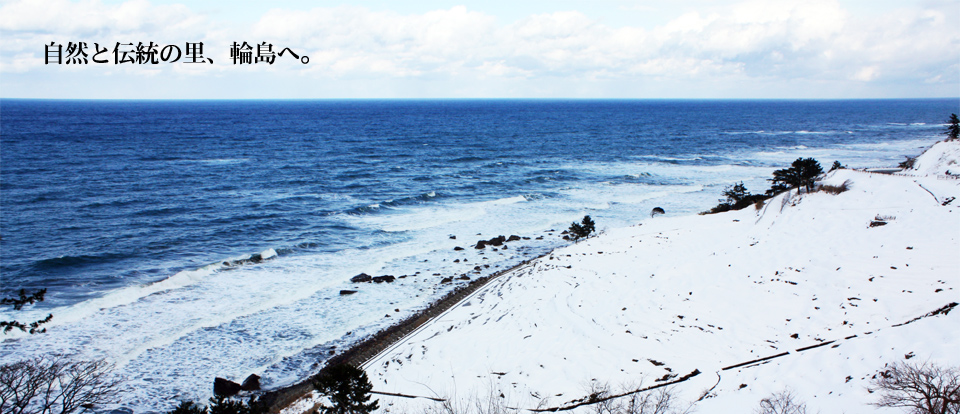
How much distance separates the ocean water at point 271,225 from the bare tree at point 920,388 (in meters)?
17.5

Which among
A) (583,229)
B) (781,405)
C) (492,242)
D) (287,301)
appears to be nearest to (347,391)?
(781,405)

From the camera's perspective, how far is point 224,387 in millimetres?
17297

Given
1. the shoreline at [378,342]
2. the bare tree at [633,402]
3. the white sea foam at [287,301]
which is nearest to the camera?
the bare tree at [633,402]

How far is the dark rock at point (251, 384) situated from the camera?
17609mm

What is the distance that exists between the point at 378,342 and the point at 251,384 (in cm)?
502

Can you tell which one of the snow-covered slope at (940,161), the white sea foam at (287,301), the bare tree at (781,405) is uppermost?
the snow-covered slope at (940,161)

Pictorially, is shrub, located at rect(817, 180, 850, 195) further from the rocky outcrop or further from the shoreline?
the rocky outcrop

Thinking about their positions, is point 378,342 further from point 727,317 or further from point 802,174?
point 802,174

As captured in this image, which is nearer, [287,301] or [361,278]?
[287,301]

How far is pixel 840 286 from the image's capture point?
17.0 m

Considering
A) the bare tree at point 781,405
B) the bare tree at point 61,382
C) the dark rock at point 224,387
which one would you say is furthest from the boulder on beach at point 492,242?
the bare tree at point 781,405

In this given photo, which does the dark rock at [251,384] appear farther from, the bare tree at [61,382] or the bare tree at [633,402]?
the bare tree at [633,402]

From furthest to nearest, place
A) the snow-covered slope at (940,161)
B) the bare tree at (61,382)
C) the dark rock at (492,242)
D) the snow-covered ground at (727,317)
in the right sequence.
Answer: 1. the snow-covered slope at (940,161)
2. the dark rock at (492,242)
3. the bare tree at (61,382)
4. the snow-covered ground at (727,317)

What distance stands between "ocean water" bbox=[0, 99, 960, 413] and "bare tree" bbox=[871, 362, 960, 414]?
689 inches
